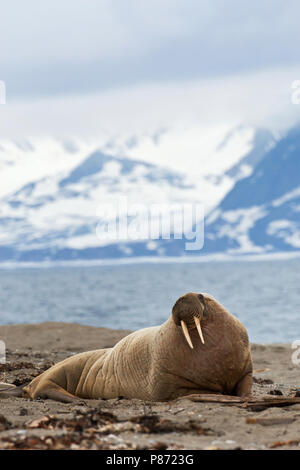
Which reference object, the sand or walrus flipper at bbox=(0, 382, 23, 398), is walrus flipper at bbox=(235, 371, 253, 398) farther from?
walrus flipper at bbox=(0, 382, 23, 398)

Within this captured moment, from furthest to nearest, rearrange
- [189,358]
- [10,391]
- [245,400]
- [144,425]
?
[10,391], [189,358], [245,400], [144,425]

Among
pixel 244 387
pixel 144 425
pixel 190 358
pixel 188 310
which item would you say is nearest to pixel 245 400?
pixel 244 387

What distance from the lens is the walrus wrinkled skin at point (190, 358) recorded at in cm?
784

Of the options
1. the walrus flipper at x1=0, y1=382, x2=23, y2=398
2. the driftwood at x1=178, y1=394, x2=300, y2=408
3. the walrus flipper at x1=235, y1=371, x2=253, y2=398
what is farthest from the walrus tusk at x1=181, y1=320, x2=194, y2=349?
the walrus flipper at x1=0, y1=382, x2=23, y2=398

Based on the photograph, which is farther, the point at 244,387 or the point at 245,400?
the point at 244,387

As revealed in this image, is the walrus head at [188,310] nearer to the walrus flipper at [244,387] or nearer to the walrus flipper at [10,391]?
the walrus flipper at [244,387]

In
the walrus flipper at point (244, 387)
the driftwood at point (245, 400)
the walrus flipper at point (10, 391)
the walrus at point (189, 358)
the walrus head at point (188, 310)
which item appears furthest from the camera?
the walrus flipper at point (10, 391)

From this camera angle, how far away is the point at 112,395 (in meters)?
8.70

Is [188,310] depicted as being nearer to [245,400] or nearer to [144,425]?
[245,400]

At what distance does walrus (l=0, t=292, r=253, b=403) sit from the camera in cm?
784

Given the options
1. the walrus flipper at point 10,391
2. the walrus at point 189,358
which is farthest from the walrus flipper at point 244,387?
the walrus flipper at point 10,391

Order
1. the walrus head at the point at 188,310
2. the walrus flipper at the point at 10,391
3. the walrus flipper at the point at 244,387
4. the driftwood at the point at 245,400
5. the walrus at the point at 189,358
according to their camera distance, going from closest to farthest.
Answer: the driftwood at the point at 245,400 → the walrus head at the point at 188,310 → the walrus at the point at 189,358 → the walrus flipper at the point at 244,387 → the walrus flipper at the point at 10,391

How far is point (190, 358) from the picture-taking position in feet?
25.9
